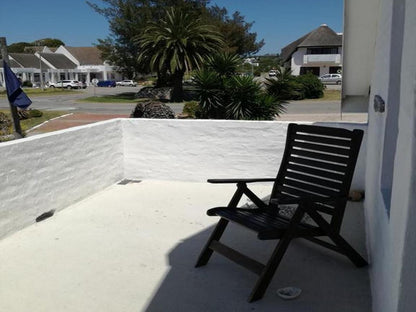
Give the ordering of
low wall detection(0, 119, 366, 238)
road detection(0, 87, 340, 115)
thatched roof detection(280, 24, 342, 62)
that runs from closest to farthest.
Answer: low wall detection(0, 119, 366, 238) < road detection(0, 87, 340, 115) < thatched roof detection(280, 24, 342, 62)

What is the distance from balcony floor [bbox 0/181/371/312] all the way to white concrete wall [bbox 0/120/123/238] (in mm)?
215

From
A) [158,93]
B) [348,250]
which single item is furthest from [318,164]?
[158,93]

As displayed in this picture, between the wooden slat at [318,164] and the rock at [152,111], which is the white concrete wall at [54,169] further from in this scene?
the rock at [152,111]

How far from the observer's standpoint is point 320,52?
202 ft

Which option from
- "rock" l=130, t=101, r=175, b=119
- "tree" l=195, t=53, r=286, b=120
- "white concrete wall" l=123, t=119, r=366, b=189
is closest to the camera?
"white concrete wall" l=123, t=119, r=366, b=189

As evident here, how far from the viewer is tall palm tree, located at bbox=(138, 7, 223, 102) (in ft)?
90.3

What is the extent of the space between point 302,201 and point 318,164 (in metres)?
0.88

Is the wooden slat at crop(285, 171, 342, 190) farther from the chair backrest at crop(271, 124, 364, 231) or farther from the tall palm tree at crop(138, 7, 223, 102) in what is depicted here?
the tall palm tree at crop(138, 7, 223, 102)

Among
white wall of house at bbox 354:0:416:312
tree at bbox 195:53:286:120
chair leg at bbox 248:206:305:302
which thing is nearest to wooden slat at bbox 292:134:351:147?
white wall of house at bbox 354:0:416:312

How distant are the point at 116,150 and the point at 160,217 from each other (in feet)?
5.95

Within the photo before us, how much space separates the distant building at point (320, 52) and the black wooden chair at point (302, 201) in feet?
191

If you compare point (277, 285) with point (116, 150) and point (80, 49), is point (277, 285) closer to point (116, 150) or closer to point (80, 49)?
point (116, 150)

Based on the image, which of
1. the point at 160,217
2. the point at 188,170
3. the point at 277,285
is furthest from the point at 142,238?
the point at 188,170

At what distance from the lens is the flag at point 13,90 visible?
997 centimetres
